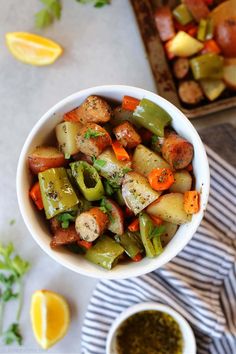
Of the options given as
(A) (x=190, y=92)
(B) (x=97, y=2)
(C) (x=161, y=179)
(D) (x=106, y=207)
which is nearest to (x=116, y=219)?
(D) (x=106, y=207)

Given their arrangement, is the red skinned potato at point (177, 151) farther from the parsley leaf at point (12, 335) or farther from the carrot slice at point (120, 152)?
the parsley leaf at point (12, 335)

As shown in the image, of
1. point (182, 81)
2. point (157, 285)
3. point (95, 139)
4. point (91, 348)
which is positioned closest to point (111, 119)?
point (95, 139)

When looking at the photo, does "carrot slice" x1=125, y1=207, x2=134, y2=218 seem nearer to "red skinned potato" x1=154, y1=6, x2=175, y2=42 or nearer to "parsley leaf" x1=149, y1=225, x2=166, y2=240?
"parsley leaf" x1=149, y1=225, x2=166, y2=240

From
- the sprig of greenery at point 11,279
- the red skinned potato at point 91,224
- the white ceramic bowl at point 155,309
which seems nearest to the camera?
the red skinned potato at point 91,224

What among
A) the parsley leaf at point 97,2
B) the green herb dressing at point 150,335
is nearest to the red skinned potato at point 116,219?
the green herb dressing at point 150,335

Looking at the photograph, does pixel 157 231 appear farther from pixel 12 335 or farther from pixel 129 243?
pixel 12 335

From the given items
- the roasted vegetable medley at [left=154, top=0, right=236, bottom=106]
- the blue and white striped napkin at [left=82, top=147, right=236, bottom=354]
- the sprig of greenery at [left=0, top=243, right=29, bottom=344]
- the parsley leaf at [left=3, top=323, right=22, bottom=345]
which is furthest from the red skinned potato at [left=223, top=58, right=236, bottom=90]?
the parsley leaf at [left=3, top=323, right=22, bottom=345]
